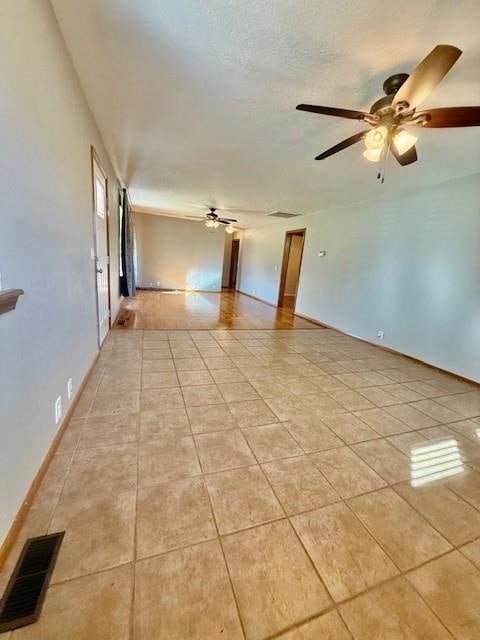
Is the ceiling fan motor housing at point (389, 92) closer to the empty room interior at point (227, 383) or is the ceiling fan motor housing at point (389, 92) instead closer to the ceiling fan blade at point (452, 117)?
the empty room interior at point (227, 383)

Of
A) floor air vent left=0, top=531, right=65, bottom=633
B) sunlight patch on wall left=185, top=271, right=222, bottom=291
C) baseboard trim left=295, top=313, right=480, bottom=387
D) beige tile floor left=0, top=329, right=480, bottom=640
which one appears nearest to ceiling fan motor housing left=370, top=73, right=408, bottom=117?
beige tile floor left=0, top=329, right=480, bottom=640

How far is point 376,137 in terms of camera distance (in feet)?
5.75

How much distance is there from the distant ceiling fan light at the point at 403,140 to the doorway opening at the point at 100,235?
8.58ft

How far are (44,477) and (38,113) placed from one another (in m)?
1.89

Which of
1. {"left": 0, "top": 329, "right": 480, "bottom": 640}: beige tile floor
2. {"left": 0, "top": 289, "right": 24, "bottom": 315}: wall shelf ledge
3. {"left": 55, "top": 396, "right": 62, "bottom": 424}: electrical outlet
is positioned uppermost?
{"left": 0, "top": 289, "right": 24, "bottom": 315}: wall shelf ledge

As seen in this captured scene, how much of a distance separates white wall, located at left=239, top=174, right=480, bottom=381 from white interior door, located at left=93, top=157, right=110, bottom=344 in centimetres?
402

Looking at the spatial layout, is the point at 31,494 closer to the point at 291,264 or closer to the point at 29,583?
the point at 29,583

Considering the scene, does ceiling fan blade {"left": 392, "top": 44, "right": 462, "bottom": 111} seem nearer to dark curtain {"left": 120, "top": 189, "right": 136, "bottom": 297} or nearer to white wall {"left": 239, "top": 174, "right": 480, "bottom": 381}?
white wall {"left": 239, "top": 174, "right": 480, "bottom": 381}

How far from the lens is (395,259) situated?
4047mm

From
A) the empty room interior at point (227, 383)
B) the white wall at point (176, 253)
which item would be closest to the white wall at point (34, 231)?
the empty room interior at point (227, 383)

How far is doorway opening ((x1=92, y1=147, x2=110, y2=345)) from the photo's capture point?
2.75m

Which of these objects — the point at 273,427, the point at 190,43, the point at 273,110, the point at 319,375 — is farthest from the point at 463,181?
the point at 273,427

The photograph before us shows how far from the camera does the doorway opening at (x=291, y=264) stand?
279 inches

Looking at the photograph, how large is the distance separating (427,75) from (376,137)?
46 cm
